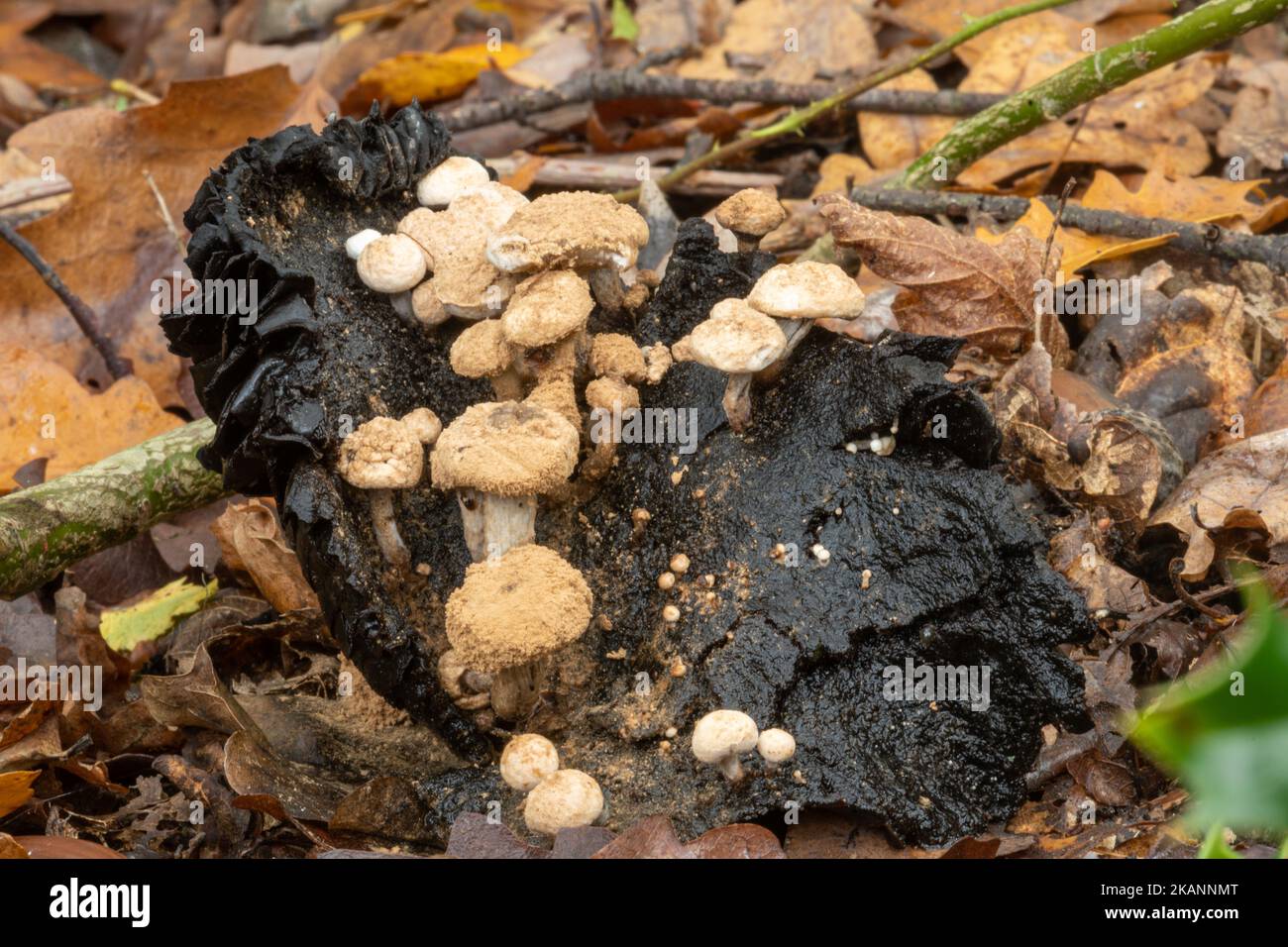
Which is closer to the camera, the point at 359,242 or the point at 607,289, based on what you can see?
the point at 359,242

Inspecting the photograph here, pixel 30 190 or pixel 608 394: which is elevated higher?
pixel 30 190

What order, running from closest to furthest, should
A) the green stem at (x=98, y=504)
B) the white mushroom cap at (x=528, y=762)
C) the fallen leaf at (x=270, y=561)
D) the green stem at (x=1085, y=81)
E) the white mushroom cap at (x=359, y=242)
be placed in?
1. the white mushroom cap at (x=528, y=762)
2. the white mushroom cap at (x=359, y=242)
3. the green stem at (x=98, y=504)
4. the fallen leaf at (x=270, y=561)
5. the green stem at (x=1085, y=81)

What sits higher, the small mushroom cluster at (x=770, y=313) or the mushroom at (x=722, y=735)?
the small mushroom cluster at (x=770, y=313)

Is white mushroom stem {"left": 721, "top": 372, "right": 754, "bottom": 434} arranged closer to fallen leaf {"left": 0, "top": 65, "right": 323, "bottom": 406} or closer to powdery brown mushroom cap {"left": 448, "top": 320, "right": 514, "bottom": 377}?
powdery brown mushroom cap {"left": 448, "top": 320, "right": 514, "bottom": 377}

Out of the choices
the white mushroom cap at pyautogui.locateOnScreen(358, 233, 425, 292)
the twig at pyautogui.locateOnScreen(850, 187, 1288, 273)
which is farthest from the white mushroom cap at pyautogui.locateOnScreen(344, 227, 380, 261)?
the twig at pyautogui.locateOnScreen(850, 187, 1288, 273)

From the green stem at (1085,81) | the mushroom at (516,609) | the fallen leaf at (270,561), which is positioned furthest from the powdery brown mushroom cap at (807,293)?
the green stem at (1085,81)

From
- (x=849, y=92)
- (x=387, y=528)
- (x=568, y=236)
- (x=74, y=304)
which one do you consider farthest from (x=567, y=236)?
(x=74, y=304)

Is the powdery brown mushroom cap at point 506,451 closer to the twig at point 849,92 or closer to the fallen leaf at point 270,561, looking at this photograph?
the fallen leaf at point 270,561

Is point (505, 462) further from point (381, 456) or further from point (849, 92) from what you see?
point (849, 92)
